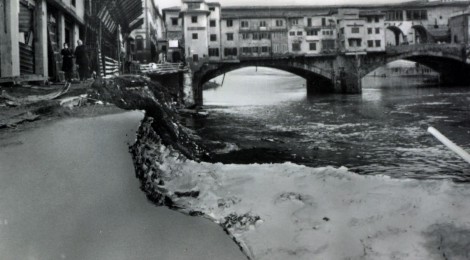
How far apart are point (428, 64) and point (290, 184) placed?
1971 inches

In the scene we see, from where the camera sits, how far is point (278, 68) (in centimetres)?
4159

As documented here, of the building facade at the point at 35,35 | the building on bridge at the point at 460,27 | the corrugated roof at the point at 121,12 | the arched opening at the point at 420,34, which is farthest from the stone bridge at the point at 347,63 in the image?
the building facade at the point at 35,35

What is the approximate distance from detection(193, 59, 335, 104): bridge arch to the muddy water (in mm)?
30672

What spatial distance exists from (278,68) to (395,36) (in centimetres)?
3018

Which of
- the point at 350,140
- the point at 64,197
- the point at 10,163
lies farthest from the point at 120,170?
the point at 350,140

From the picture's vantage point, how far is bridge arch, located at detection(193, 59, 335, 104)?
37.3 m

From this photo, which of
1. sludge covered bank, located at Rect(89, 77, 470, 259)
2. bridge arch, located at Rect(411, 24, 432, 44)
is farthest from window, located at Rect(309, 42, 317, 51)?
sludge covered bank, located at Rect(89, 77, 470, 259)

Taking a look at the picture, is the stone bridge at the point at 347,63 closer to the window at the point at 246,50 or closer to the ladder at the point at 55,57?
the window at the point at 246,50

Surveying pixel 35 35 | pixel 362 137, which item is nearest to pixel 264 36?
pixel 362 137

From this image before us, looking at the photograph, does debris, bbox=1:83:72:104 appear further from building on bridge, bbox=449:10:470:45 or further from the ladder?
building on bridge, bbox=449:10:470:45

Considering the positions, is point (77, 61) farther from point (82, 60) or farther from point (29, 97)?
point (29, 97)

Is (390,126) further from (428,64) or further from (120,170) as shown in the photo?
(428,64)

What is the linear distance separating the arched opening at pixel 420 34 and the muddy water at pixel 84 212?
193 feet

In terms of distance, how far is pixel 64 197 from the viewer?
11.6 feet
